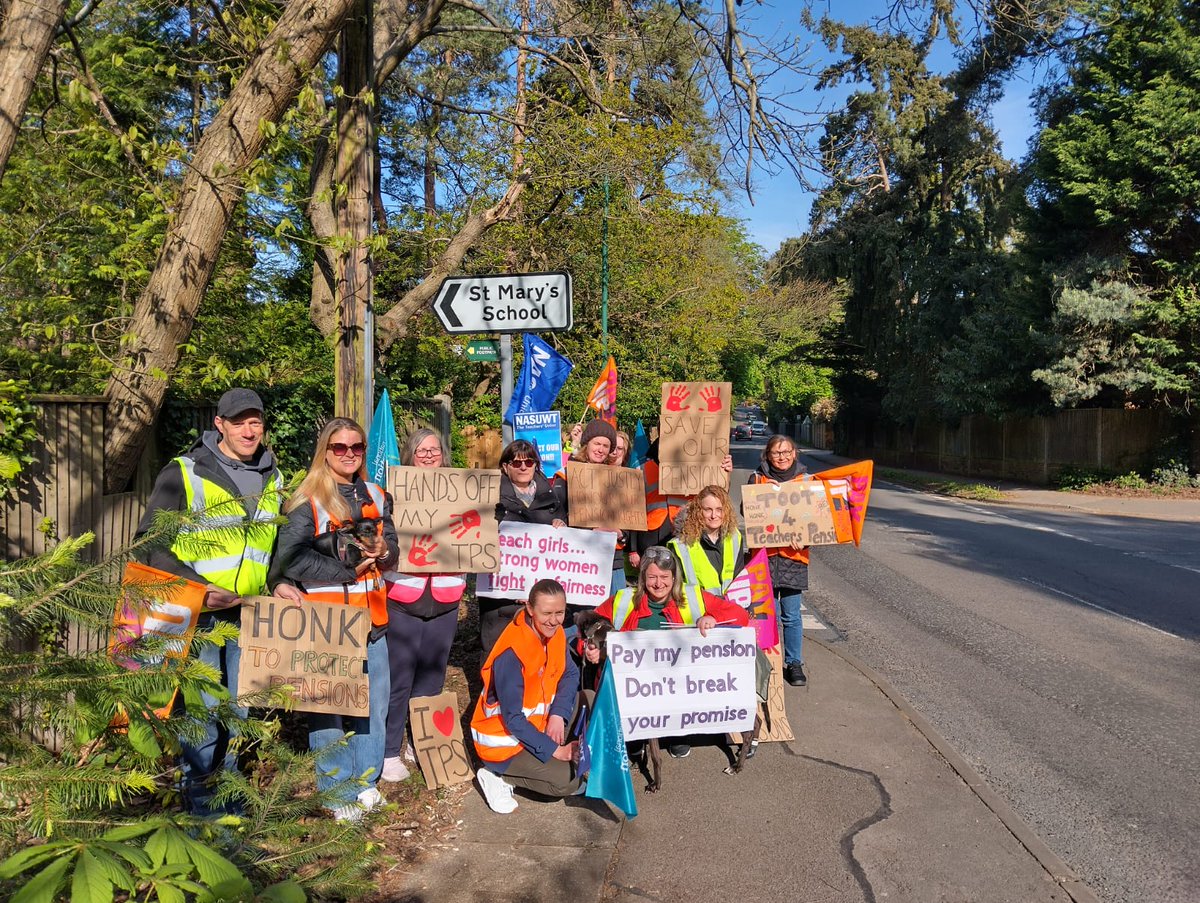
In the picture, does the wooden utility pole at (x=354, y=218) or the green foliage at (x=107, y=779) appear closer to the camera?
the green foliage at (x=107, y=779)

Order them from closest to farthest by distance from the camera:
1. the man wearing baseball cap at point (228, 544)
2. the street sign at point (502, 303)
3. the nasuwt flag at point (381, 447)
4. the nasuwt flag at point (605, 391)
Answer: the man wearing baseball cap at point (228, 544) < the street sign at point (502, 303) < the nasuwt flag at point (381, 447) < the nasuwt flag at point (605, 391)

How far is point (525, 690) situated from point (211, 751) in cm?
146

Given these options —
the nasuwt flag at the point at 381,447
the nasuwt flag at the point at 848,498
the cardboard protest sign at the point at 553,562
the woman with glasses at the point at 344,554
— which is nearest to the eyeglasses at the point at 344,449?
the woman with glasses at the point at 344,554

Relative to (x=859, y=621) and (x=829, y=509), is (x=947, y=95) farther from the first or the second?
(x=829, y=509)

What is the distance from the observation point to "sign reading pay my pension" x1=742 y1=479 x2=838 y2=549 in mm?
6219

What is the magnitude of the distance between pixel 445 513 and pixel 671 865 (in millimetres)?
2179

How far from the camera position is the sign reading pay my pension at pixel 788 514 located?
622 cm

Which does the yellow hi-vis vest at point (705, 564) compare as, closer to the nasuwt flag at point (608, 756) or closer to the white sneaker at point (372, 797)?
the nasuwt flag at point (608, 756)

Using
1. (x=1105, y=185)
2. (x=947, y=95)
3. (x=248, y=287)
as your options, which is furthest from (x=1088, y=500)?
(x=248, y=287)

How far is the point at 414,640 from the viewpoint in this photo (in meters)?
4.75

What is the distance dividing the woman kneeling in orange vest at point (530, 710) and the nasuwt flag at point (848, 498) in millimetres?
2622

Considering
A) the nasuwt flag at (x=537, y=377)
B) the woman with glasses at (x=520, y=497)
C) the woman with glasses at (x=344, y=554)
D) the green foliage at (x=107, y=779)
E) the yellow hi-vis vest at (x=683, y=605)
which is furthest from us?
the nasuwt flag at (x=537, y=377)

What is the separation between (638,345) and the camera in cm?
1931

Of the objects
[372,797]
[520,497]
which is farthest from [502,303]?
[372,797]
